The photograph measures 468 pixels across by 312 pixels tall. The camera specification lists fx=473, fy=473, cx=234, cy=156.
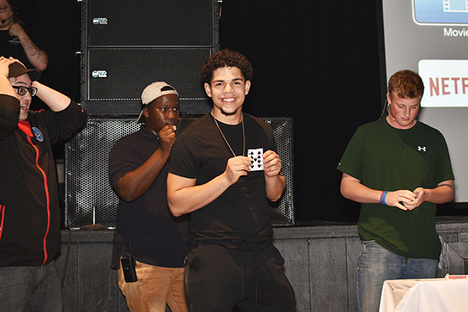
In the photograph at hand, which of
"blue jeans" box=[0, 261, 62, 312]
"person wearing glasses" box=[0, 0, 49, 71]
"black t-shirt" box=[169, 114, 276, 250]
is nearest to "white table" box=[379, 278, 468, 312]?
"black t-shirt" box=[169, 114, 276, 250]

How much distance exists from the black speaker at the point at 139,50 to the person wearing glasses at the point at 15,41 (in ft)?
1.21

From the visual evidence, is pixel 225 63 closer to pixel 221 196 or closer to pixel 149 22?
pixel 221 196

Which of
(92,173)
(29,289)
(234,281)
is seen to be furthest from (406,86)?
(29,289)

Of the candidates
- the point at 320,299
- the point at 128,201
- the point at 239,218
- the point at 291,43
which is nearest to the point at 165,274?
the point at 128,201

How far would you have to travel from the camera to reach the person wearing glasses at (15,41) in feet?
9.59

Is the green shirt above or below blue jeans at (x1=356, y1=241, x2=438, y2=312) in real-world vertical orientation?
above

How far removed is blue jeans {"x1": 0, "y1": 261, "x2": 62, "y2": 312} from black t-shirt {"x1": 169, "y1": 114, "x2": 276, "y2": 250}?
2.52 feet

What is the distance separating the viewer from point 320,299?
2.89 metres

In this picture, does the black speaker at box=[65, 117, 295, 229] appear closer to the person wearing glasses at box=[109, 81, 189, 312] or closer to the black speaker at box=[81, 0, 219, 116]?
the black speaker at box=[81, 0, 219, 116]

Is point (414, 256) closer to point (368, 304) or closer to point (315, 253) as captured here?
point (368, 304)

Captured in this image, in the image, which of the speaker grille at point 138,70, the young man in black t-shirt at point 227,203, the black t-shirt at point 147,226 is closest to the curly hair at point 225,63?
the young man in black t-shirt at point 227,203

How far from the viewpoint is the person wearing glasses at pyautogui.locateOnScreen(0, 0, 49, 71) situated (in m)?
2.92

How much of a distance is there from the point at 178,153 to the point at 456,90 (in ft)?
7.92

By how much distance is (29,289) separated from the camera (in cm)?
204
